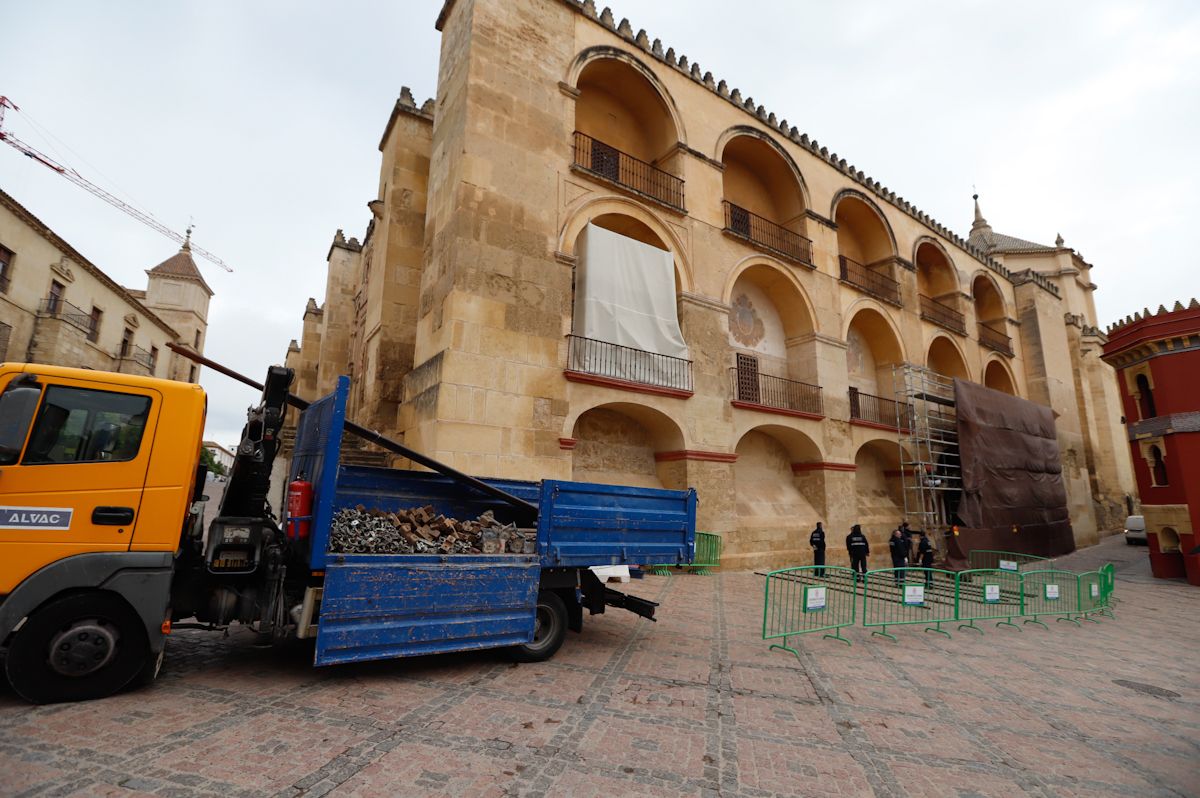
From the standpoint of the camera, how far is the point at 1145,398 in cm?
1544

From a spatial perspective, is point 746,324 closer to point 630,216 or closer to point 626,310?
point 630,216

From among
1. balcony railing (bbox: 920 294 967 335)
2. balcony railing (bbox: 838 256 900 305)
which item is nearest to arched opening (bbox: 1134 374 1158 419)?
balcony railing (bbox: 920 294 967 335)

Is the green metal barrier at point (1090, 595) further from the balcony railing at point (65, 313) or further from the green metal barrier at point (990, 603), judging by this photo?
the balcony railing at point (65, 313)

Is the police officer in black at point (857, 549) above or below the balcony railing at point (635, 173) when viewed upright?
below

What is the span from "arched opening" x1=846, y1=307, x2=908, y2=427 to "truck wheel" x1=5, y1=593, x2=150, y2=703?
18.8m

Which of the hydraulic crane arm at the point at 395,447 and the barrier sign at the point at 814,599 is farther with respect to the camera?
the barrier sign at the point at 814,599

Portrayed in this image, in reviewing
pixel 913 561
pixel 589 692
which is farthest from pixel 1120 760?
pixel 913 561

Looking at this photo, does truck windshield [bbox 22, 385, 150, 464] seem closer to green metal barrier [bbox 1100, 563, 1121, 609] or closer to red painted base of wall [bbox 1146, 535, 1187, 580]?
green metal barrier [bbox 1100, 563, 1121, 609]

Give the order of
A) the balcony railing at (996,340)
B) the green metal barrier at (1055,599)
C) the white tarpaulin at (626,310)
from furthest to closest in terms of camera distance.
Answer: the balcony railing at (996,340)
the white tarpaulin at (626,310)
the green metal barrier at (1055,599)

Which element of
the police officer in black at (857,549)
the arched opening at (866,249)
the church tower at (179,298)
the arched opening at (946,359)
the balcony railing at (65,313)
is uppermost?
the church tower at (179,298)

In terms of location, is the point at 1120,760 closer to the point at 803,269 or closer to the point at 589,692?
the point at 589,692

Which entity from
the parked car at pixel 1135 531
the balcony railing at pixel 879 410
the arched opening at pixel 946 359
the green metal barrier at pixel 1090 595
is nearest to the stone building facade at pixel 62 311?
the balcony railing at pixel 879 410

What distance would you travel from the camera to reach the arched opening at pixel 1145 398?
50.1 feet

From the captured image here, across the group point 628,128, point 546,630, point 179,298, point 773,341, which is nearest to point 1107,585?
point 773,341
